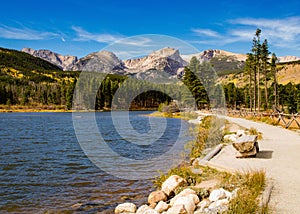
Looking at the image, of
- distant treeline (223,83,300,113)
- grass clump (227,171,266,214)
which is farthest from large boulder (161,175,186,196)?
distant treeline (223,83,300,113)

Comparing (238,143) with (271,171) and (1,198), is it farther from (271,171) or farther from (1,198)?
(1,198)

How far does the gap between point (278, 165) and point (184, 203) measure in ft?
15.8

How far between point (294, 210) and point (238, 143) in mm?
6032

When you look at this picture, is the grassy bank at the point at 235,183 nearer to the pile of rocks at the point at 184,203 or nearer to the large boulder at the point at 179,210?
the pile of rocks at the point at 184,203

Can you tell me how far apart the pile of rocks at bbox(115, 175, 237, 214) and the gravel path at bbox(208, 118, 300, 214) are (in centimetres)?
116

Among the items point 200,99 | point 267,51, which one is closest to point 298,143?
point 267,51

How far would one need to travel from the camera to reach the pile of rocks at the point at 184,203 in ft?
22.7

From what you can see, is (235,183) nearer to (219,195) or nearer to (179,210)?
(219,195)

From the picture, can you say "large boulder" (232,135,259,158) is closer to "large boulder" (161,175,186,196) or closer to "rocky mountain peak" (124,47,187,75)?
"large boulder" (161,175,186,196)

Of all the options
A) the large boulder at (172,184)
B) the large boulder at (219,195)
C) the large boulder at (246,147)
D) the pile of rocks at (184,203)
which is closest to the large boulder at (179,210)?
the pile of rocks at (184,203)

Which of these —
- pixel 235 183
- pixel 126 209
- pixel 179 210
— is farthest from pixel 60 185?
pixel 235 183

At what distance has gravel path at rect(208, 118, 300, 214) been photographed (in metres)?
6.52

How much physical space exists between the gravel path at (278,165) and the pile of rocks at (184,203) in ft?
3.80

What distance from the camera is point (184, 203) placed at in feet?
24.8
